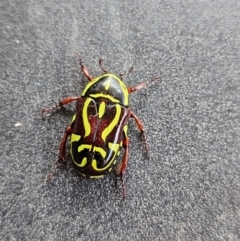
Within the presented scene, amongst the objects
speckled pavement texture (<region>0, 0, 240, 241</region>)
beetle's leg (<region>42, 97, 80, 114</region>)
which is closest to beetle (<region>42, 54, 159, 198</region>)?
beetle's leg (<region>42, 97, 80, 114</region>)

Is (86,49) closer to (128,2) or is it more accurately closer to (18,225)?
(128,2)

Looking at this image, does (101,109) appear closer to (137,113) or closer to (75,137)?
(75,137)

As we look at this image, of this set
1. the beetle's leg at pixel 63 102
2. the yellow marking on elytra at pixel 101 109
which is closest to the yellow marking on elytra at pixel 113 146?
the yellow marking on elytra at pixel 101 109

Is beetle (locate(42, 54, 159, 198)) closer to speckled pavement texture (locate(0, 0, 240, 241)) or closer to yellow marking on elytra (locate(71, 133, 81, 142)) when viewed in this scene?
yellow marking on elytra (locate(71, 133, 81, 142))

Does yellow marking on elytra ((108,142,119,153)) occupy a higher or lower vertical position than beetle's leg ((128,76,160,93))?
lower

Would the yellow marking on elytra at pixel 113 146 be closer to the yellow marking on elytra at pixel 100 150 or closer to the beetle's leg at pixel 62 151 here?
the yellow marking on elytra at pixel 100 150

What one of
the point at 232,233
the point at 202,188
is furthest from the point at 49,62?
the point at 232,233
